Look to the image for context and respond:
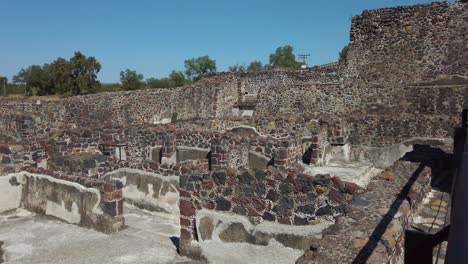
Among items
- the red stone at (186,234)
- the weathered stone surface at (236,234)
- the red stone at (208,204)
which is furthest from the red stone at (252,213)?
the red stone at (186,234)

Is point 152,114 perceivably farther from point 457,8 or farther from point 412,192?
point 412,192

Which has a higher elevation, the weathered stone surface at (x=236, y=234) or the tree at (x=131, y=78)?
the tree at (x=131, y=78)

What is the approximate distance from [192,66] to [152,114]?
3757 cm

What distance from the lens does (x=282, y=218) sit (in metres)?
4.95

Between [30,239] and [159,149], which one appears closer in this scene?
[30,239]

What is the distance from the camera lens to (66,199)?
7.15 m

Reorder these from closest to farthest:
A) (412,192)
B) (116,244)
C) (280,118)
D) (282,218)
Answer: (412,192) → (282,218) → (116,244) → (280,118)

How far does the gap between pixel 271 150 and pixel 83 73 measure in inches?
1380

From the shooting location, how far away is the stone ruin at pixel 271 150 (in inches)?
187

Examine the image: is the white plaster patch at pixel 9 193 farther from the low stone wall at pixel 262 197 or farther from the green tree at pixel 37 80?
the green tree at pixel 37 80

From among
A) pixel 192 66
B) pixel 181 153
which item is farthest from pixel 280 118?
pixel 192 66

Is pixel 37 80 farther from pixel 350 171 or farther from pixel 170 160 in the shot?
pixel 350 171

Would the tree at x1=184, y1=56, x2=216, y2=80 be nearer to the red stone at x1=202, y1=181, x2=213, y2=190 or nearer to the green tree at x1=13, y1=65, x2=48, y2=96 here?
the green tree at x1=13, y1=65, x2=48, y2=96

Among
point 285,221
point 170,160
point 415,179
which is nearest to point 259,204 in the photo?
point 285,221
